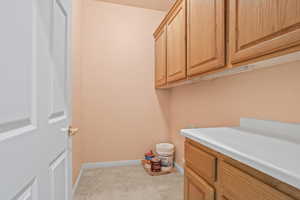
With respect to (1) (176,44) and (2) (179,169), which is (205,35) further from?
(2) (179,169)

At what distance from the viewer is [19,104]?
466 mm

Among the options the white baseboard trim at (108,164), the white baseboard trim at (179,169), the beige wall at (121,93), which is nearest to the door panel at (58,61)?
the beige wall at (121,93)

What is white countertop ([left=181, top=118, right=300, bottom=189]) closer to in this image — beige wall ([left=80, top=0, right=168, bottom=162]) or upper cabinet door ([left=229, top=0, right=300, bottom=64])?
upper cabinet door ([left=229, top=0, right=300, bottom=64])

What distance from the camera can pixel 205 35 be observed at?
1.14m

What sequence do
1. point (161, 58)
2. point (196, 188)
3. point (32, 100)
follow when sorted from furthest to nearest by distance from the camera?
point (161, 58) → point (196, 188) → point (32, 100)

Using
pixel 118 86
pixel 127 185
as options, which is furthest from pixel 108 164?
pixel 118 86

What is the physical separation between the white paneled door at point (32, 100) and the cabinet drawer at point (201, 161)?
2.64 feet

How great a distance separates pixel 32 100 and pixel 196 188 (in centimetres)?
99

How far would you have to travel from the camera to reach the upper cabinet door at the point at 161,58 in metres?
2.08

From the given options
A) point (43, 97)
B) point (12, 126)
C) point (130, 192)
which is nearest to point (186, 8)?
point (43, 97)

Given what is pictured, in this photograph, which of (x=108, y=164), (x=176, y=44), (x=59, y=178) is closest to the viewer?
(x=59, y=178)

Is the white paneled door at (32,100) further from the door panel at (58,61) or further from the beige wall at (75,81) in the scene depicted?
the beige wall at (75,81)

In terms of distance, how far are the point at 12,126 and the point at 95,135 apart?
208 cm

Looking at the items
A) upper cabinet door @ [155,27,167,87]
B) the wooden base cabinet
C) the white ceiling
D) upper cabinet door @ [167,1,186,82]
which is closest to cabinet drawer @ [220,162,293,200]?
the wooden base cabinet
